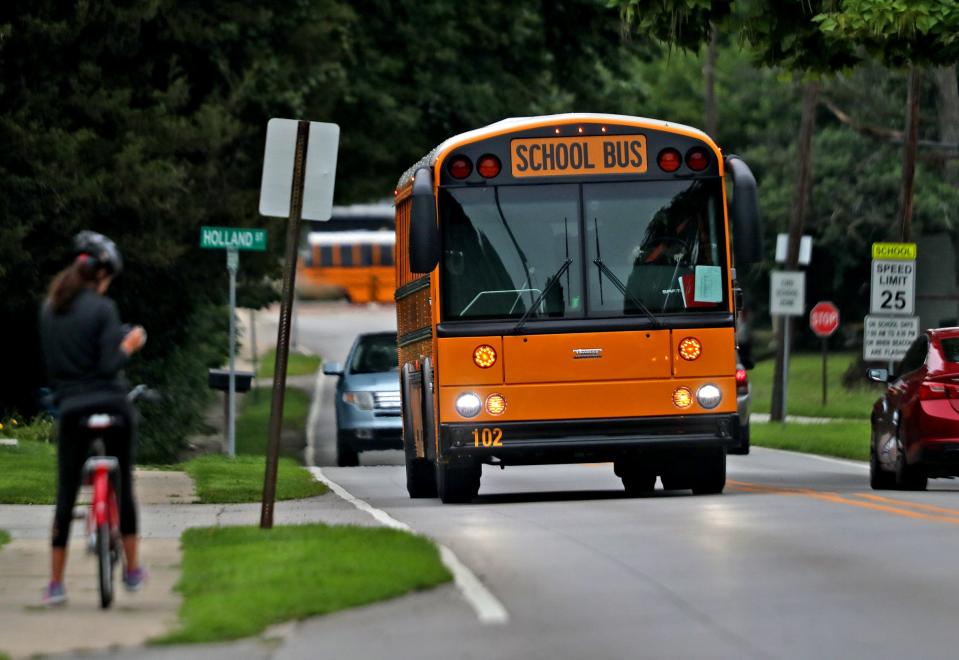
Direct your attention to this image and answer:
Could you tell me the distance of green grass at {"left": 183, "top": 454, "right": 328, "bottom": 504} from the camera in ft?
63.1

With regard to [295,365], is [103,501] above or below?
below

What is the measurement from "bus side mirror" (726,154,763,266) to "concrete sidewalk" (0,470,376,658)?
11.9 ft

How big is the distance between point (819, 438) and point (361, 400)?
835 cm

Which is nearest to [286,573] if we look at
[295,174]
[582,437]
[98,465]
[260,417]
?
[98,465]

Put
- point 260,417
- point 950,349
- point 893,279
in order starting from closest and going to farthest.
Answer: point 950,349 < point 893,279 < point 260,417

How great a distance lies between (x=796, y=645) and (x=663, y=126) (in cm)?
925

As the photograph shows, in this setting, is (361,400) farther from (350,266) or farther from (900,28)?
(350,266)

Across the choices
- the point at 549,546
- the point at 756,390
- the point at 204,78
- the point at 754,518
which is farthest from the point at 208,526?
the point at 756,390

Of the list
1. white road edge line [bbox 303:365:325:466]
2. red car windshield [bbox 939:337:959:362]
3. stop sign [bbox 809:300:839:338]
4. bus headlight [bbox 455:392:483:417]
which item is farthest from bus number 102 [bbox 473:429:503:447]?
stop sign [bbox 809:300:839:338]

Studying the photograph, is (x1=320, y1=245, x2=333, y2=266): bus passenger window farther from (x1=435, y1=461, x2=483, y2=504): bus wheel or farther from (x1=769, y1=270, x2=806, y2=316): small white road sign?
(x1=435, y1=461, x2=483, y2=504): bus wheel

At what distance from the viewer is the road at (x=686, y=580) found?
945 cm

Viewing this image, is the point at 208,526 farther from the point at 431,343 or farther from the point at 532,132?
the point at 532,132

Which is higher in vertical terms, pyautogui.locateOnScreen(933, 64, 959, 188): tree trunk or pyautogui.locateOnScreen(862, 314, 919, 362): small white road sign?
pyautogui.locateOnScreen(933, 64, 959, 188): tree trunk

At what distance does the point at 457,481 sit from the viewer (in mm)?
18594
